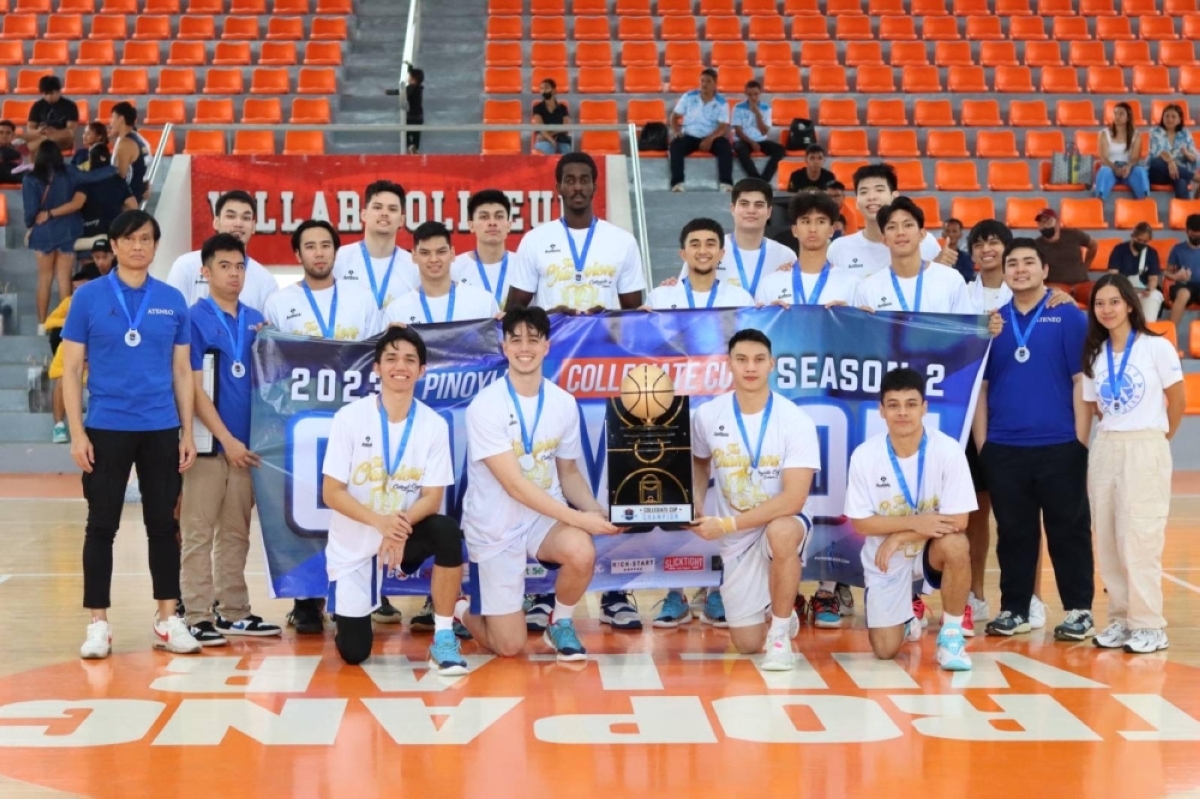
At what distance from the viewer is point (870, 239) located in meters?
7.60

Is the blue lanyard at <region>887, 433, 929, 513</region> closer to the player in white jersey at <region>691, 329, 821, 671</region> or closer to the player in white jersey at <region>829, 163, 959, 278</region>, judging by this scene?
the player in white jersey at <region>691, 329, 821, 671</region>

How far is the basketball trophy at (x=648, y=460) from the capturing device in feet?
20.3

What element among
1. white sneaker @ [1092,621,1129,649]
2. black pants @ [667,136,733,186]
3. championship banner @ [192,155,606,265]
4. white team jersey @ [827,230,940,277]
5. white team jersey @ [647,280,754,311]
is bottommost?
white sneaker @ [1092,621,1129,649]

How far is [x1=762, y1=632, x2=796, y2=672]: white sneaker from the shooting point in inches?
238

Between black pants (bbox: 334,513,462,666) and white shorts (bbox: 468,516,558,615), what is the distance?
0.18m

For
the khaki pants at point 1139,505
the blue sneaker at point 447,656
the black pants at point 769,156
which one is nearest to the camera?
the blue sneaker at point 447,656

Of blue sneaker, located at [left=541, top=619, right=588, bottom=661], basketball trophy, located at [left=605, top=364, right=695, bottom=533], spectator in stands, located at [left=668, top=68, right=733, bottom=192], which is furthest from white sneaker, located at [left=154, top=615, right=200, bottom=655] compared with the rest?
spectator in stands, located at [left=668, top=68, right=733, bottom=192]

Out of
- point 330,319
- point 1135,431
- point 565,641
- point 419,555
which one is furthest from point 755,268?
point 419,555

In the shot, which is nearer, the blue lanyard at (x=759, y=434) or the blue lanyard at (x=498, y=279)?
the blue lanyard at (x=759, y=434)

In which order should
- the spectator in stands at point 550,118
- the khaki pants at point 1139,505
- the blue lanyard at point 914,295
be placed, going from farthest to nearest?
the spectator in stands at point 550,118, the blue lanyard at point 914,295, the khaki pants at point 1139,505

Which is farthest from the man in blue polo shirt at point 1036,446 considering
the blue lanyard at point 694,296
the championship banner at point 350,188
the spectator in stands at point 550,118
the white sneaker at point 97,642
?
the spectator in stands at point 550,118

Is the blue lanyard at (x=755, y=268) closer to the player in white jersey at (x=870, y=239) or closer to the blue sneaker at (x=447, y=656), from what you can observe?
the player in white jersey at (x=870, y=239)

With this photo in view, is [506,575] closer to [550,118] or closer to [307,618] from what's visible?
[307,618]

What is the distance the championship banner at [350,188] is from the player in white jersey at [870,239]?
20.6ft
